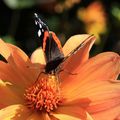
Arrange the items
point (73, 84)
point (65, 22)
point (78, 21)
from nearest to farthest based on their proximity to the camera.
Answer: point (73, 84)
point (65, 22)
point (78, 21)

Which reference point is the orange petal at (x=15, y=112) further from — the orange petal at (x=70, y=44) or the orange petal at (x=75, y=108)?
the orange petal at (x=70, y=44)

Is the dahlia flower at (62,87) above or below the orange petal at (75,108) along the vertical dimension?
above

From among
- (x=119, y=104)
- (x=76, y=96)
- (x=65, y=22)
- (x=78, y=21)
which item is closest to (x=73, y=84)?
(x=76, y=96)

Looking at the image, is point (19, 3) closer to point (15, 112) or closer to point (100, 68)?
point (100, 68)

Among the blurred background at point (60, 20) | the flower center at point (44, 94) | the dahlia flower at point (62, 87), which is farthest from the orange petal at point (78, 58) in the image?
the blurred background at point (60, 20)

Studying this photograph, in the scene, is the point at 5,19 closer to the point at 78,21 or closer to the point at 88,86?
the point at 78,21

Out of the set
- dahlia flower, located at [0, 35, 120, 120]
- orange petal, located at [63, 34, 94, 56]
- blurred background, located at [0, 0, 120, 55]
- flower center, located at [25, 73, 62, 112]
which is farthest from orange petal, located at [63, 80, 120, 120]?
blurred background, located at [0, 0, 120, 55]

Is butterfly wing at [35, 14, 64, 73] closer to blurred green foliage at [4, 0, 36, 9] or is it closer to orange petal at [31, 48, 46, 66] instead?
orange petal at [31, 48, 46, 66]
